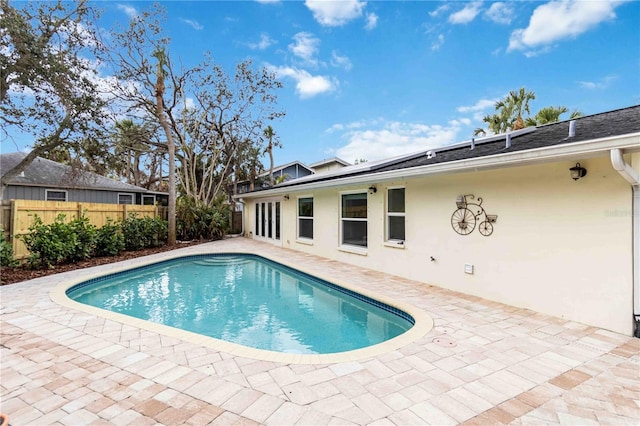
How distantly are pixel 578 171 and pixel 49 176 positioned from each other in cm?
2037

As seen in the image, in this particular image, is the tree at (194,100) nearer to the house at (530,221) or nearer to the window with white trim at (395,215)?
the window with white trim at (395,215)

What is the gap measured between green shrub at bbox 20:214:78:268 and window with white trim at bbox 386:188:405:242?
954 cm

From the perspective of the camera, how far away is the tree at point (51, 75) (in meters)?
9.12

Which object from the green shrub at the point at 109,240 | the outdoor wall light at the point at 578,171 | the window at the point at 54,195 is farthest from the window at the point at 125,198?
the outdoor wall light at the point at 578,171

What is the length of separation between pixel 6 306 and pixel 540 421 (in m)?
8.06

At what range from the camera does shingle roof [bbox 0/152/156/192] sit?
539 inches

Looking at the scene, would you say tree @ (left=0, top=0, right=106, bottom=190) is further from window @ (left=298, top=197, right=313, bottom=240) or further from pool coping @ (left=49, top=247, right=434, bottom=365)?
window @ (left=298, top=197, right=313, bottom=240)

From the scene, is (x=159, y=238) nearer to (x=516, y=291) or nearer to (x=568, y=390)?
(x=516, y=291)

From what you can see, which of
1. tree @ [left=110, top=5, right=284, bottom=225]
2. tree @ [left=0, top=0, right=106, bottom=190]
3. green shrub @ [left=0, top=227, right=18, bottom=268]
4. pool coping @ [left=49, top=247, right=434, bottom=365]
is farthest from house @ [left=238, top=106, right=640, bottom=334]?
tree @ [left=110, top=5, right=284, bottom=225]

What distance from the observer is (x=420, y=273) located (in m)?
7.37

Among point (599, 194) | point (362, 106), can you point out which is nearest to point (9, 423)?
point (599, 194)

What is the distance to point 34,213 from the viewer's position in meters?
9.59

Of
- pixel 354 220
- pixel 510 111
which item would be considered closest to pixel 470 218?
pixel 354 220

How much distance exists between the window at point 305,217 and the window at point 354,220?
212cm
